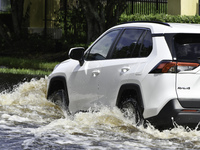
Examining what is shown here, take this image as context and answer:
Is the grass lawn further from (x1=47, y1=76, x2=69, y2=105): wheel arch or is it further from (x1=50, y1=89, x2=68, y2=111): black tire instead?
(x1=50, y1=89, x2=68, y2=111): black tire

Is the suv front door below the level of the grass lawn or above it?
above

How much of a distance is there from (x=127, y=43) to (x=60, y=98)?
1956 millimetres

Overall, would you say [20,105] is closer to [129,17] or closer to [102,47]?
[102,47]

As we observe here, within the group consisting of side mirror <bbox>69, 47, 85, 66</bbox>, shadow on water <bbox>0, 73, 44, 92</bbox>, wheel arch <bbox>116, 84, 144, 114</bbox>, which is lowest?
shadow on water <bbox>0, 73, 44, 92</bbox>

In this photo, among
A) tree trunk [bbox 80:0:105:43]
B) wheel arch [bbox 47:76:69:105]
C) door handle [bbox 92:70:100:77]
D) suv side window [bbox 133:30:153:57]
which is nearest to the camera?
suv side window [bbox 133:30:153:57]

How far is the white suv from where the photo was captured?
23.3 feet

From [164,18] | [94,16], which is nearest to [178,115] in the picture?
[94,16]

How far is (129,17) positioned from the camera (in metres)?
27.5

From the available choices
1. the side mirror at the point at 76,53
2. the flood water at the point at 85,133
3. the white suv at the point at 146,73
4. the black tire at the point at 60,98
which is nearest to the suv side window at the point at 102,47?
the white suv at the point at 146,73

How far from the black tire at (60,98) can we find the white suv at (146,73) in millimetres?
569

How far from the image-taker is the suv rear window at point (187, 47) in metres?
7.23

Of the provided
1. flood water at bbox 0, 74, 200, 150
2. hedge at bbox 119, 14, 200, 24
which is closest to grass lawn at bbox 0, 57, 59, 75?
hedge at bbox 119, 14, 200, 24

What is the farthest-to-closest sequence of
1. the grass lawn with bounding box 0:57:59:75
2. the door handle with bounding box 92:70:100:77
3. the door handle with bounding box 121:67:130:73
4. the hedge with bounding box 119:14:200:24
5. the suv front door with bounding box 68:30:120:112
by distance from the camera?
the hedge with bounding box 119:14:200:24 < the grass lawn with bounding box 0:57:59:75 < the suv front door with bounding box 68:30:120:112 < the door handle with bounding box 92:70:100:77 < the door handle with bounding box 121:67:130:73

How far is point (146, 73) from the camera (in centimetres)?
733
